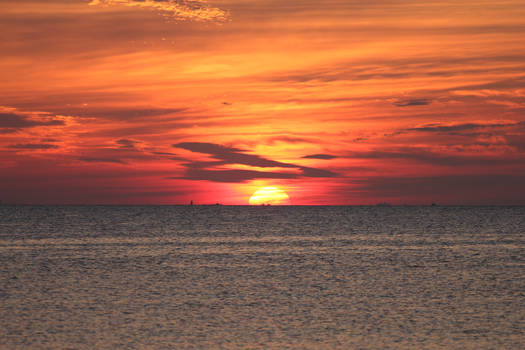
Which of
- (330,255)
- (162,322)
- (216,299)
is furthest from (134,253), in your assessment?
(162,322)

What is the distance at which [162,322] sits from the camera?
2328cm

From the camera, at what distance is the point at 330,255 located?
54125 millimetres

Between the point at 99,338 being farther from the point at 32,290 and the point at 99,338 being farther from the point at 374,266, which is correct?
the point at 374,266

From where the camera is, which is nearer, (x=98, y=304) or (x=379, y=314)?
(x=379, y=314)

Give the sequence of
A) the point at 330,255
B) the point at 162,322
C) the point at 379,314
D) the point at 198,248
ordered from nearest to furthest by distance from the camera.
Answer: the point at 162,322 < the point at 379,314 < the point at 330,255 < the point at 198,248

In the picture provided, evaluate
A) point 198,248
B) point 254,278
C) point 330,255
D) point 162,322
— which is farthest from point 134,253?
point 162,322

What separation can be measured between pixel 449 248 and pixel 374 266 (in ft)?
70.7

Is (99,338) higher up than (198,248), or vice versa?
(99,338)

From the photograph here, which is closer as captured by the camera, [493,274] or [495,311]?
[495,311]

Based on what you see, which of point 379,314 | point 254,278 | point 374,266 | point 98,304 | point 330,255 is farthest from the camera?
point 330,255

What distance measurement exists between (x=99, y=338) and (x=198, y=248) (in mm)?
41889

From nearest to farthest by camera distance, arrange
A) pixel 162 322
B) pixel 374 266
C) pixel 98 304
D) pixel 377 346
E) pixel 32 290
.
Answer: pixel 377 346, pixel 162 322, pixel 98 304, pixel 32 290, pixel 374 266

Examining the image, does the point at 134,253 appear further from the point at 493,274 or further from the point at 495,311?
the point at 495,311

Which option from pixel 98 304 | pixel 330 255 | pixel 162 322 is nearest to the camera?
pixel 162 322
